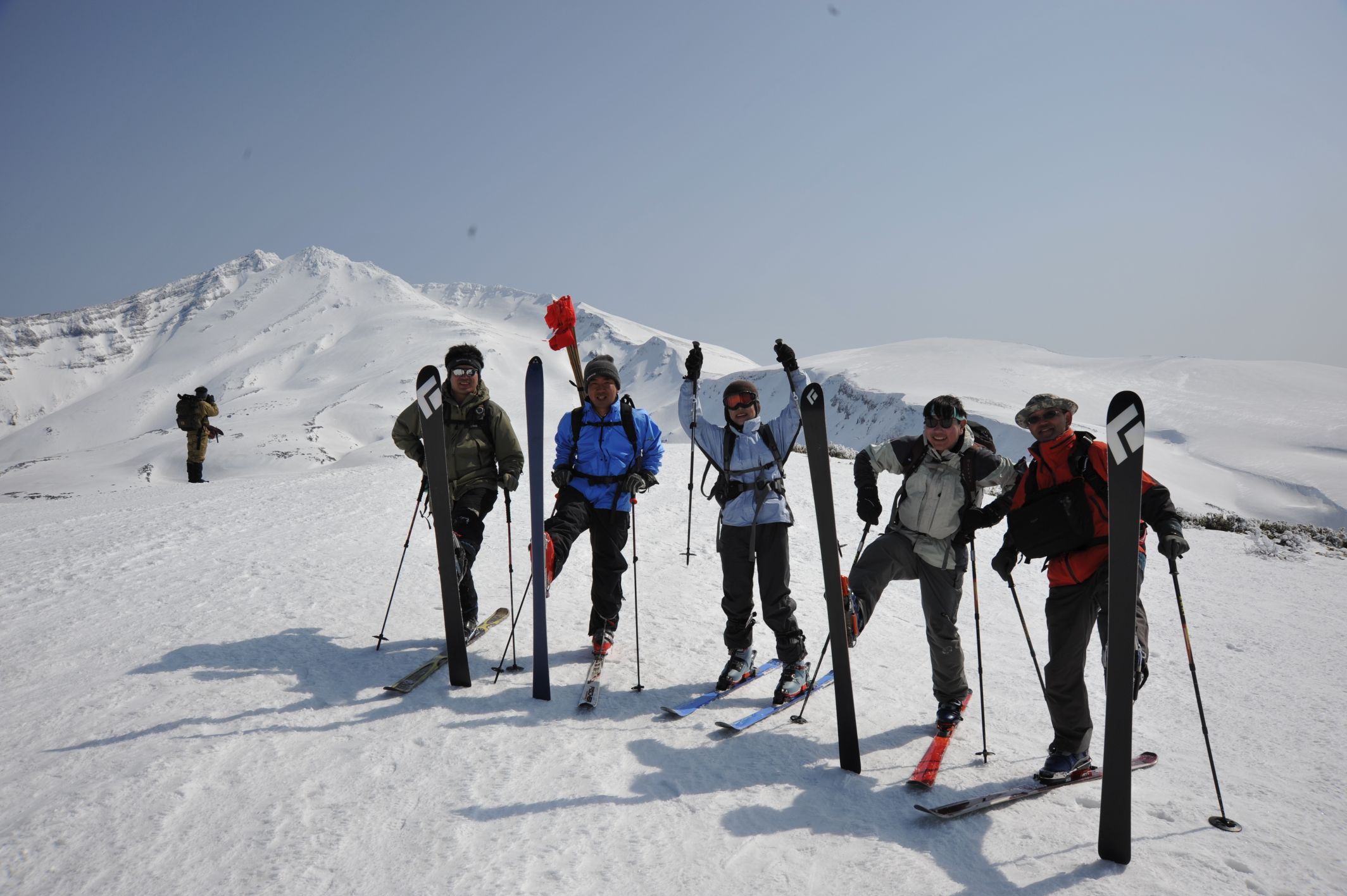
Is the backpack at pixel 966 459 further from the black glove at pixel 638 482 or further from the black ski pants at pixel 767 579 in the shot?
the black glove at pixel 638 482

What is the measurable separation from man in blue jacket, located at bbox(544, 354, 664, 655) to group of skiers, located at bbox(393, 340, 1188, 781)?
1 centimetres

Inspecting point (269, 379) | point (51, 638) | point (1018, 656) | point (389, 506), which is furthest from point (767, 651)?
point (269, 379)

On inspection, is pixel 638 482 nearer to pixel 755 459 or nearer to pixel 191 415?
pixel 755 459

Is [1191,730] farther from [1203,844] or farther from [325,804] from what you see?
[325,804]

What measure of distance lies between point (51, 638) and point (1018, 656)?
884 cm

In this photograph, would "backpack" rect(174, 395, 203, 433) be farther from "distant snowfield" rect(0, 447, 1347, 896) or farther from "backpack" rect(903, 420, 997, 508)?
"backpack" rect(903, 420, 997, 508)

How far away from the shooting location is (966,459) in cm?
480

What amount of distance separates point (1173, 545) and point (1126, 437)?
824mm

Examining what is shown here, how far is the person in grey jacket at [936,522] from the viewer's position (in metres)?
4.77

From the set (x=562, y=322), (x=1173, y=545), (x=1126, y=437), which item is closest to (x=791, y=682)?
(x=1173, y=545)

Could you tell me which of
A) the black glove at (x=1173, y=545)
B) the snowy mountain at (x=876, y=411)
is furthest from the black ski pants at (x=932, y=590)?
the snowy mountain at (x=876, y=411)

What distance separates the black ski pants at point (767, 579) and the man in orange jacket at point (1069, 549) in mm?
1560

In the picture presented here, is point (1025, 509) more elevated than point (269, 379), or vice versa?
point (269, 379)

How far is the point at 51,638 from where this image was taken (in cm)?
561
